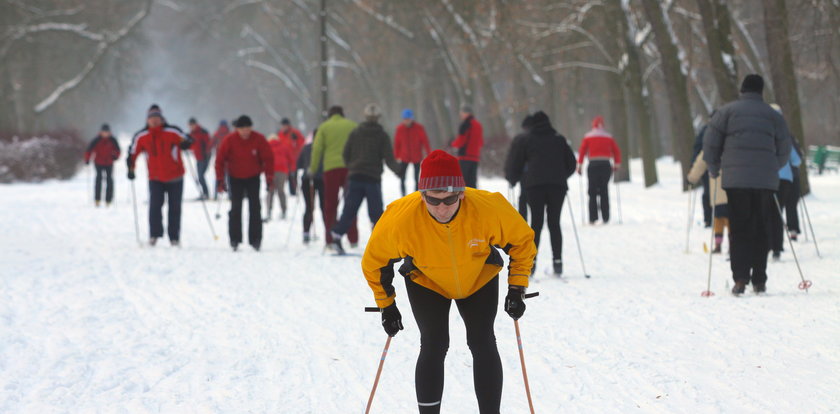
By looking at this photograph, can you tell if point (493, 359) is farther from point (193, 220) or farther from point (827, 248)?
point (193, 220)

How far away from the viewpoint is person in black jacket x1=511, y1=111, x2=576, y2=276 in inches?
A: 359

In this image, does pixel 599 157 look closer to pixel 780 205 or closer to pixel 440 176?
pixel 780 205

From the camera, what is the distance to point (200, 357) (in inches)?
241

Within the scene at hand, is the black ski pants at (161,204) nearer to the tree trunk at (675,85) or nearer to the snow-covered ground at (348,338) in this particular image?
the snow-covered ground at (348,338)

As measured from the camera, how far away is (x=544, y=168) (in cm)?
912

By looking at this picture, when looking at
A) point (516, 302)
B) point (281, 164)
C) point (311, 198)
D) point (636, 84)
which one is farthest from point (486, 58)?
point (516, 302)

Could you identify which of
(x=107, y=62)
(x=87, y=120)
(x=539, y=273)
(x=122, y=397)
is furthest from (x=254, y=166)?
(x=87, y=120)

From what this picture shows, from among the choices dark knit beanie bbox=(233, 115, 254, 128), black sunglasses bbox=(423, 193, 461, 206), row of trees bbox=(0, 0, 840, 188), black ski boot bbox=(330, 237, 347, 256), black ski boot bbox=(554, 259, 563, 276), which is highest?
row of trees bbox=(0, 0, 840, 188)

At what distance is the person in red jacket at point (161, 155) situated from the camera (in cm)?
1195

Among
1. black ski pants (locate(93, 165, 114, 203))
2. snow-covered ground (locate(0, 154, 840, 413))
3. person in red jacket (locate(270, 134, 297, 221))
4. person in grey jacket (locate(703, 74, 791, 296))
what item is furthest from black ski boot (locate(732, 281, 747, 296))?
black ski pants (locate(93, 165, 114, 203))

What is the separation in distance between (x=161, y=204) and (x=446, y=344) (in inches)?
341

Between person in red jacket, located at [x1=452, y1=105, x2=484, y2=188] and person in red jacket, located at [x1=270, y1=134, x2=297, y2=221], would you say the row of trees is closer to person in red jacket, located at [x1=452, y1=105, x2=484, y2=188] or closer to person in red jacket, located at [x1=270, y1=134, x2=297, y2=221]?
person in red jacket, located at [x1=452, y1=105, x2=484, y2=188]

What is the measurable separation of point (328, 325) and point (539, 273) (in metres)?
3.36

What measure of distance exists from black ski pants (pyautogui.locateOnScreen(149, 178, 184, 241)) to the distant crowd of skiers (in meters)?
0.02
